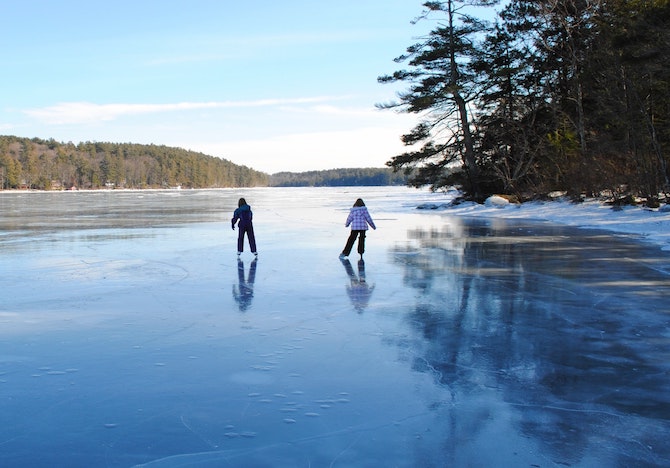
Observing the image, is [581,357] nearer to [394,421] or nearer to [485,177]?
[394,421]

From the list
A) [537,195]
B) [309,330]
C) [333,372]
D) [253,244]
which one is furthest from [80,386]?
[537,195]

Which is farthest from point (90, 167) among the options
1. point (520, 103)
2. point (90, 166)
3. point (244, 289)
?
point (244, 289)

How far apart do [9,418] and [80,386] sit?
0.65 meters

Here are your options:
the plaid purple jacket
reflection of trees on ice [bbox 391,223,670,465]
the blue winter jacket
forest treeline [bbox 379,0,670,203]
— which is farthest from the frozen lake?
forest treeline [bbox 379,0,670,203]

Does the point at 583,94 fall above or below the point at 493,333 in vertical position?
above

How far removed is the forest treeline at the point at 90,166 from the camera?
5522 inches

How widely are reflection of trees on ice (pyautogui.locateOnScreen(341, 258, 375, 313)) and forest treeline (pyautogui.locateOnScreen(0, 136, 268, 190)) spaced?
475 feet

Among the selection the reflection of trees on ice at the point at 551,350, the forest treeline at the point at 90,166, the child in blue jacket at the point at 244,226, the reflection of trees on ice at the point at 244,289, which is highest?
the forest treeline at the point at 90,166

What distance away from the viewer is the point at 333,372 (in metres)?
4.70

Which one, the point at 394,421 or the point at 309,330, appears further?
the point at 309,330

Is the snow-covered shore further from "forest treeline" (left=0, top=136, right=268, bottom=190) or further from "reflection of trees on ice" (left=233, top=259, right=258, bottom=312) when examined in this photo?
"forest treeline" (left=0, top=136, right=268, bottom=190)

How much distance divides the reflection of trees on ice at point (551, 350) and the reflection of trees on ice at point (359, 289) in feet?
2.22

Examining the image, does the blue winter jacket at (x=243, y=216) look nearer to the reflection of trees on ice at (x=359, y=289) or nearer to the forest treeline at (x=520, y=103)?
the reflection of trees on ice at (x=359, y=289)

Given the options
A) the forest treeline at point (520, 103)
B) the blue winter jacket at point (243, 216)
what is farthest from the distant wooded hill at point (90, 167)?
the blue winter jacket at point (243, 216)
